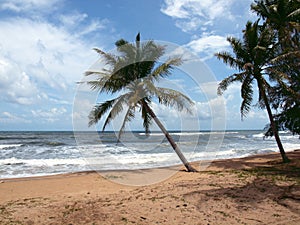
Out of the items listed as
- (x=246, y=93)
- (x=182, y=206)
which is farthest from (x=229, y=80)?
(x=182, y=206)

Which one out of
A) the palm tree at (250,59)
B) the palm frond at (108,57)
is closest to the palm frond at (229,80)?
the palm tree at (250,59)

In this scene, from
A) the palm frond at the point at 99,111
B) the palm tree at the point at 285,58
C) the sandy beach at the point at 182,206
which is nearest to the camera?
the sandy beach at the point at 182,206

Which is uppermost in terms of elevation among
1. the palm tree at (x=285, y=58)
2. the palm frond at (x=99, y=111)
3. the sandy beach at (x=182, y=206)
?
the palm tree at (x=285, y=58)

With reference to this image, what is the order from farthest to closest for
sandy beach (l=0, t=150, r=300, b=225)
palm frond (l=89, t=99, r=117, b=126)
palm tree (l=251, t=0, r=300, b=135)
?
palm frond (l=89, t=99, r=117, b=126) → palm tree (l=251, t=0, r=300, b=135) → sandy beach (l=0, t=150, r=300, b=225)

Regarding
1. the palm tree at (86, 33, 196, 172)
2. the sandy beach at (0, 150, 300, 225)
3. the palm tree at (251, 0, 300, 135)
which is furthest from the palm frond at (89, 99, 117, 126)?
the palm tree at (251, 0, 300, 135)

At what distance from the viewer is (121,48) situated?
11.2 metres

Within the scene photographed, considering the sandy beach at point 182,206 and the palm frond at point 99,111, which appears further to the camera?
the palm frond at point 99,111

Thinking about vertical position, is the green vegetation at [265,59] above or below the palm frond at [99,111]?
above

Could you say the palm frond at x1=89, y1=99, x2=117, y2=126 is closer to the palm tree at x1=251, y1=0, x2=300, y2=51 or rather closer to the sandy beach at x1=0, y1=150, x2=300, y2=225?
the sandy beach at x1=0, y1=150, x2=300, y2=225

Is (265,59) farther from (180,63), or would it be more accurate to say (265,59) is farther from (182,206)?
(182,206)

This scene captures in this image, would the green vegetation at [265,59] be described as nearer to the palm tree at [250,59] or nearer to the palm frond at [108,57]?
the palm tree at [250,59]

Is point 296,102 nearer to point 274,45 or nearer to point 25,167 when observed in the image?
point 274,45

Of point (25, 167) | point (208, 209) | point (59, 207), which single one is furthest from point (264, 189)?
point (25, 167)

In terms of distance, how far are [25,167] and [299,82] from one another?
14.7 meters
